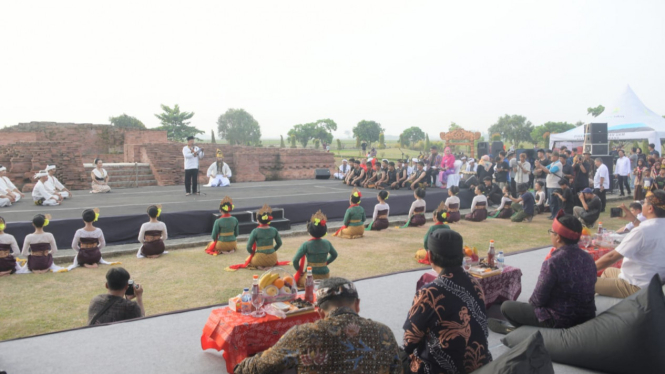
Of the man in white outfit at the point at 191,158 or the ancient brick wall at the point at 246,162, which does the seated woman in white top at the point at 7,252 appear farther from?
the ancient brick wall at the point at 246,162

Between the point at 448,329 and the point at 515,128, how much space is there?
6655cm

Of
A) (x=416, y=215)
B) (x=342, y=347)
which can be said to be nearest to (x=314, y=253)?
(x=342, y=347)

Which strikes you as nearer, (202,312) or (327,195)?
(202,312)

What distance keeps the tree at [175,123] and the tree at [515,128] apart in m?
41.5

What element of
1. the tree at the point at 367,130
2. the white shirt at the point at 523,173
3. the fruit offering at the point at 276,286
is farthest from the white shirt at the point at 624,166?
the tree at the point at 367,130

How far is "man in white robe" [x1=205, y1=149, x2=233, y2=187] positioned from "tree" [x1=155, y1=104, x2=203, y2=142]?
2982 centimetres

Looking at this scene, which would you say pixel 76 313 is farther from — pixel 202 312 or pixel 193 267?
pixel 193 267

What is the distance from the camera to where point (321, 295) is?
2559 millimetres

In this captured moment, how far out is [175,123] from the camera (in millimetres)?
45875

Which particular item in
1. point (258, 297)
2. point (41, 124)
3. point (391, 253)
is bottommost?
point (391, 253)

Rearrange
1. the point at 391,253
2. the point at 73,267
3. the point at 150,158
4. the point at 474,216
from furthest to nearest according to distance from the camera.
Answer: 1. the point at 150,158
2. the point at 474,216
3. the point at 391,253
4. the point at 73,267

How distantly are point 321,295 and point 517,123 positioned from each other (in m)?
67.0

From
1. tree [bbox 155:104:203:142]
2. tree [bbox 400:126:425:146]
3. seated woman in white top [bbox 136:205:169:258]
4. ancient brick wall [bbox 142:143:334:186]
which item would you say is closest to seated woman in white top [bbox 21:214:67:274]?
seated woman in white top [bbox 136:205:169:258]

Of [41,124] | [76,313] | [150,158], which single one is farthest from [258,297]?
[41,124]
